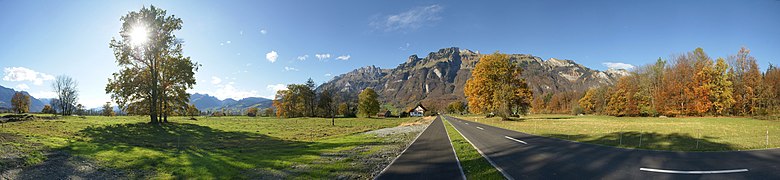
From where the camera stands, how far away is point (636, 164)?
10.0 m

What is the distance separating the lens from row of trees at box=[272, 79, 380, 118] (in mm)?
88875

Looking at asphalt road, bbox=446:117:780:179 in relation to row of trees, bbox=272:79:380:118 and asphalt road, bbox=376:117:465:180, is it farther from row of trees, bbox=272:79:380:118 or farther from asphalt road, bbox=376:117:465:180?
row of trees, bbox=272:79:380:118

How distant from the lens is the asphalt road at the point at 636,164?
8.52 meters

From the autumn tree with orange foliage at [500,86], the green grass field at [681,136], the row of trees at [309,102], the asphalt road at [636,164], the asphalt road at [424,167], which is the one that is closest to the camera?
the asphalt road at [636,164]

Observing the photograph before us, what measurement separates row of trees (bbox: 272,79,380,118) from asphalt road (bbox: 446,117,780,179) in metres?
74.1

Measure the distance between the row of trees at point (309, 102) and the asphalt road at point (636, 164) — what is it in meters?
74.1

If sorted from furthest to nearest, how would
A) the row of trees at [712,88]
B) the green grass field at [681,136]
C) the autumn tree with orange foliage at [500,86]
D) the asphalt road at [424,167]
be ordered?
the row of trees at [712,88] < the autumn tree with orange foliage at [500,86] < the green grass field at [681,136] < the asphalt road at [424,167]

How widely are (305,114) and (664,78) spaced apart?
88.5 metres

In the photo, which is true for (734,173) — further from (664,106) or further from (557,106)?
(557,106)

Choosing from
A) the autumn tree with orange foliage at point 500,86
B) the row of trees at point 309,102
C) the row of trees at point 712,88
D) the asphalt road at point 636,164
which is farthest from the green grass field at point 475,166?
the row of trees at point 309,102

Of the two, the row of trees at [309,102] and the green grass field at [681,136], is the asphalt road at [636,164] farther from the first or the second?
the row of trees at [309,102]

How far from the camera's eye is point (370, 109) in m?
93.6

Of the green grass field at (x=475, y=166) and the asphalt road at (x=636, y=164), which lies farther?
the green grass field at (x=475, y=166)

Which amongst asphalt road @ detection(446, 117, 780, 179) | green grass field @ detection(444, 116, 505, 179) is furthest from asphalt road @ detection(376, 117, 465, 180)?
asphalt road @ detection(446, 117, 780, 179)
